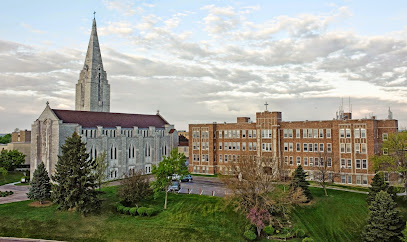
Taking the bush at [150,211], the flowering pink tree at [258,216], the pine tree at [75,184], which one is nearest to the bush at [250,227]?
the flowering pink tree at [258,216]

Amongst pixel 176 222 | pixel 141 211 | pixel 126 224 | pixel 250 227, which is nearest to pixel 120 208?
pixel 141 211

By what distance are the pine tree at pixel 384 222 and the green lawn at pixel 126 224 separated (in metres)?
13.0

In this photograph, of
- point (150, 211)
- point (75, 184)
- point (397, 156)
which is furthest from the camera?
point (397, 156)

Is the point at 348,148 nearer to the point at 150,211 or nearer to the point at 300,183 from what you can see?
the point at 300,183

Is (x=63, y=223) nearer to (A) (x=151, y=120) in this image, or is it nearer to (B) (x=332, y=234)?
(B) (x=332, y=234)

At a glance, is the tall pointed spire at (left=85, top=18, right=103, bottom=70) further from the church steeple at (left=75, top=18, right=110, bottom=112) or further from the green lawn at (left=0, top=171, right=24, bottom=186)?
the green lawn at (left=0, top=171, right=24, bottom=186)

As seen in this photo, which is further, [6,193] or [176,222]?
[6,193]

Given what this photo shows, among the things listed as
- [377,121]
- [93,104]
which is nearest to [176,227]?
[377,121]

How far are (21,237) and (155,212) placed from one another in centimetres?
1429

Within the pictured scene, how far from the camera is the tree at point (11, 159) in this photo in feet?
221

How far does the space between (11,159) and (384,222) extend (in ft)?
241

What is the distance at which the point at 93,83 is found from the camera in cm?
8006

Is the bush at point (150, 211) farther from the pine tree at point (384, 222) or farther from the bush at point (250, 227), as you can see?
the pine tree at point (384, 222)

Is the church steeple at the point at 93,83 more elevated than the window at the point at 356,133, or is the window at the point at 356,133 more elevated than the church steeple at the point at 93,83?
the church steeple at the point at 93,83
